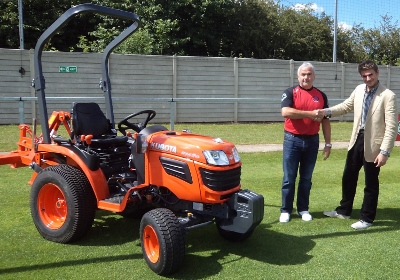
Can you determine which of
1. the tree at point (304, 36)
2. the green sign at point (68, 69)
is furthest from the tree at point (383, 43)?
the green sign at point (68, 69)

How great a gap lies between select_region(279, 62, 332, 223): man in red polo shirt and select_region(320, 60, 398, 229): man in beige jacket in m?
0.17

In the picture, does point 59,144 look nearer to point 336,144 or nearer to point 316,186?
point 316,186

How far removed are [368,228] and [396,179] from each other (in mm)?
2975

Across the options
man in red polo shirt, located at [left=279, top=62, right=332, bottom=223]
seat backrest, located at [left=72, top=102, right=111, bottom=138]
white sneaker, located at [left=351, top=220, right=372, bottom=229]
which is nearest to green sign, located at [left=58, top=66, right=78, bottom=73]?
seat backrest, located at [left=72, top=102, right=111, bottom=138]

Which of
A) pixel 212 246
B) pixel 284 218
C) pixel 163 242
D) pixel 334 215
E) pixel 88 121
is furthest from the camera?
pixel 334 215

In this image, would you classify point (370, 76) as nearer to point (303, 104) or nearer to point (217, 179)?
point (303, 104)

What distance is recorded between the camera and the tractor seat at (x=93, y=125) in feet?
15.3

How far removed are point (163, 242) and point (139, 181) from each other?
792 mm

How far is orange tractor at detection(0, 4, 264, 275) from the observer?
152 inches

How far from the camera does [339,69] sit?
688 inches

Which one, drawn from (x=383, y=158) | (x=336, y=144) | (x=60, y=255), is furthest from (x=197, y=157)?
(x=336, y=144)

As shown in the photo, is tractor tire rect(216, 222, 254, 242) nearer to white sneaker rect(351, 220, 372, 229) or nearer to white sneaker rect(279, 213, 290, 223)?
white sneaker rect(279, 213, 290, 223)

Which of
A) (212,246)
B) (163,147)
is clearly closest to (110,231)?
(212,246)

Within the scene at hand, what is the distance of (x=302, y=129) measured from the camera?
5.01m
